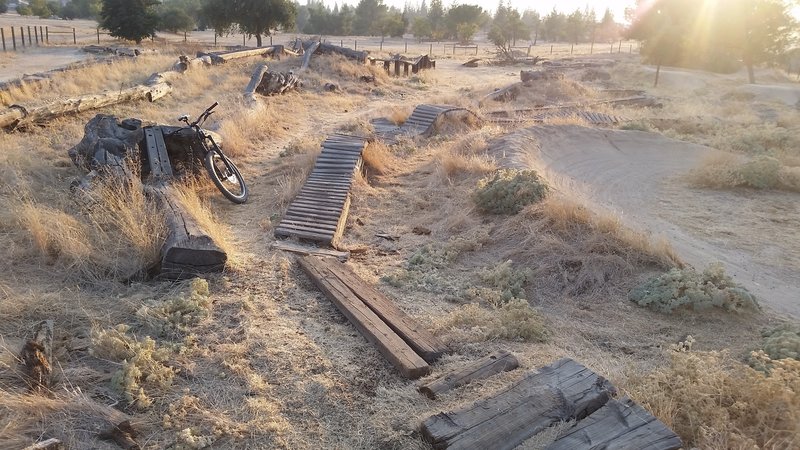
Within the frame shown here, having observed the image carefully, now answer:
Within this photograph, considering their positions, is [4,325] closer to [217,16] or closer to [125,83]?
[125,83]

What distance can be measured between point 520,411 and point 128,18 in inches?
1411

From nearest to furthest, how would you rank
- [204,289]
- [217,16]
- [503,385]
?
[503,385] → [204,289] → [217,16]

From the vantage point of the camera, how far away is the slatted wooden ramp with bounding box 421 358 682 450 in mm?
2887

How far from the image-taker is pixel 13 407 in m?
3.15

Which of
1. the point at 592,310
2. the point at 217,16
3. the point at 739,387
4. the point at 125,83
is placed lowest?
the point at 592,310

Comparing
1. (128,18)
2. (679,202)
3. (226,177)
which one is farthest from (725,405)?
(128,18)

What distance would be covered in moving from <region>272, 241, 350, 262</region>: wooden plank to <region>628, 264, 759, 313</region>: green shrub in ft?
9.69

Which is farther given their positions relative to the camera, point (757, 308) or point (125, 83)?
point (125, 83)

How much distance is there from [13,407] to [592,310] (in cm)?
453

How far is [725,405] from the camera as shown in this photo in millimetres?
3426

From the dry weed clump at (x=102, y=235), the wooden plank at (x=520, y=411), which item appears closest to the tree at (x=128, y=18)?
the dry weed clump at (x=102, y=235)

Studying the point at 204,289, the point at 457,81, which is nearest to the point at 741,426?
the point at 204,289

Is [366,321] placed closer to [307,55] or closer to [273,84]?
[273,84]

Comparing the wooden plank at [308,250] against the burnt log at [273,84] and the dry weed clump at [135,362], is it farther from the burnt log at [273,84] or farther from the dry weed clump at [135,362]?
the burnt log at [273,84]
